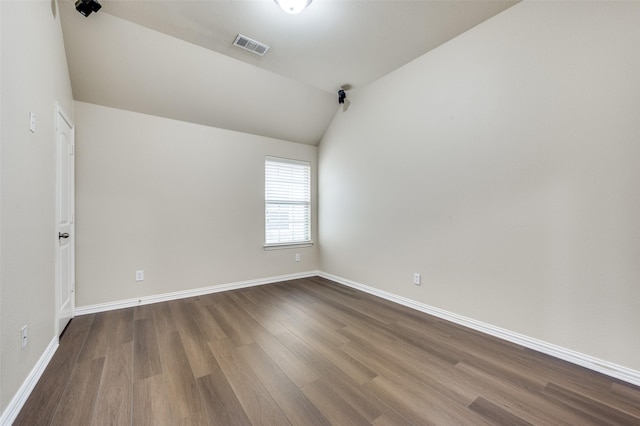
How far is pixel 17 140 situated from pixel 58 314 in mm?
1545

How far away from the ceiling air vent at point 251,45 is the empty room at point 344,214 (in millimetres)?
19

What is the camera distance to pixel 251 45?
2.69 meters

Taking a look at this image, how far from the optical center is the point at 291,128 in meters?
4.13

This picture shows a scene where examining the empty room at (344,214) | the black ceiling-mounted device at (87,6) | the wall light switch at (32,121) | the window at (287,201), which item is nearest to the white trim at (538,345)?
the empty room at (344,214)

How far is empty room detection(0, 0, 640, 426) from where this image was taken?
1.55 m

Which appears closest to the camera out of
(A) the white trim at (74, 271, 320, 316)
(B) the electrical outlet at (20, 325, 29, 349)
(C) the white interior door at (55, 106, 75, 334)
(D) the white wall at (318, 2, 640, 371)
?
(B) the electrical outlet at (20, 325, 29, 349)

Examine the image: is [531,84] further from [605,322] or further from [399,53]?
[605,322]

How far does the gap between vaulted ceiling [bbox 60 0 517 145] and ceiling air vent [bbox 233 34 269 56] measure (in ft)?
0.21

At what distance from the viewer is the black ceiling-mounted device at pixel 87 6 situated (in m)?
2.07

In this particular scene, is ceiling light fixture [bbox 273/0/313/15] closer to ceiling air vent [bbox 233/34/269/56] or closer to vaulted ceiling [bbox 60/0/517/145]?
vaulted ceiling [bbox 60/0/517/145]

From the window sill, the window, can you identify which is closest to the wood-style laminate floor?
the window sill

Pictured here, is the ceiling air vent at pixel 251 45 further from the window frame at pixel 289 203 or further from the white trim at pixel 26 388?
the white trim at pixel 26 388

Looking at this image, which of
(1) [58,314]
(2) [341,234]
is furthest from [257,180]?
(1) [58,314]

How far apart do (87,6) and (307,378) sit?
3325mm
